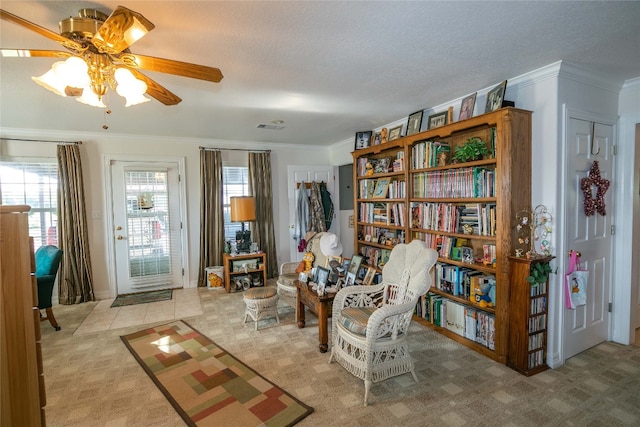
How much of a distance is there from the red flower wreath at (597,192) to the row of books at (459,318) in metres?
1.19

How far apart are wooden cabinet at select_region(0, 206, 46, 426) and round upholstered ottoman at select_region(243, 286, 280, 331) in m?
2.12

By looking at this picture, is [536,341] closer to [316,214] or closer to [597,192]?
[597,192]

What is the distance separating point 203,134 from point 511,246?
3.99 meters

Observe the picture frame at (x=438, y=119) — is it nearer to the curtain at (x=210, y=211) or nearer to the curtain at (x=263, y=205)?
the curtain at (x=263, y=205)

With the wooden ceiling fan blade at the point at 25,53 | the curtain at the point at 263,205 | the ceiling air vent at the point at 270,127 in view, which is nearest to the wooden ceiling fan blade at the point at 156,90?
the wooden ceiling fan blade at the point at 25,53

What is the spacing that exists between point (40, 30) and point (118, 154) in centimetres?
345

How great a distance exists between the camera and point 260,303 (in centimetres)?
318

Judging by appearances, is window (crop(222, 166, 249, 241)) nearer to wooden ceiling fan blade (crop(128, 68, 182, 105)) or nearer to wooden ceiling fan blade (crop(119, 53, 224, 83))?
wooden ceiling fan blade (crop(128, 68, 182, 105))

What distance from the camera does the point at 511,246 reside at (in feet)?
7.96

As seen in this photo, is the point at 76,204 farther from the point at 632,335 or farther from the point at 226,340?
the point at 632,335

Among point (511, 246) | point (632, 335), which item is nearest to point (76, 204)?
point (511, 246)

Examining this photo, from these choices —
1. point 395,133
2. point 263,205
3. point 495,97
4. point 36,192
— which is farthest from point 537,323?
point 36,192

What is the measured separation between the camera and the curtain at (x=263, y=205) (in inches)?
199

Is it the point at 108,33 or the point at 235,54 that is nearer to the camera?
the point at 108,33
